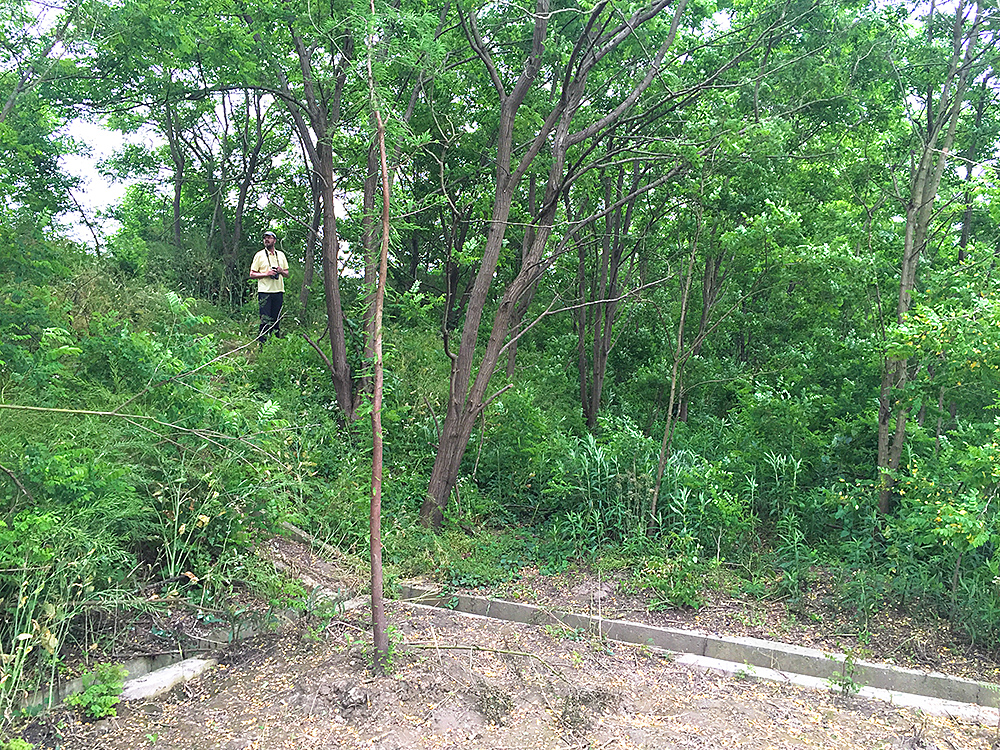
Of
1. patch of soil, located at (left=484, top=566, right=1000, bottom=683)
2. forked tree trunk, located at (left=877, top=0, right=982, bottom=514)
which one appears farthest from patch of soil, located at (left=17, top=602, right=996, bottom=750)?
forked tree trunk, located at (left=877, top=0, right=982, bottom=514)

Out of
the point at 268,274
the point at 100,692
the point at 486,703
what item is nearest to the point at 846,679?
the point at 486,703

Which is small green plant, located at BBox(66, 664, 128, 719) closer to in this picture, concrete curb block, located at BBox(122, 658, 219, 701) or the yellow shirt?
concrete curb block, located at BBox(122, 658, 219, 701)

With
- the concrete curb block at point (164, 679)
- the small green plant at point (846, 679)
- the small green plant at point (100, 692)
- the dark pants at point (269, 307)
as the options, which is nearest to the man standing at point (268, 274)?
the dark pants at point (269, 307)

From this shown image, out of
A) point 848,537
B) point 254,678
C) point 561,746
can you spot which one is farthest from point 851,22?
point 254,678

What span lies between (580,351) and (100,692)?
6075mm

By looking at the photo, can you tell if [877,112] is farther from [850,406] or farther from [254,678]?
[254,678]

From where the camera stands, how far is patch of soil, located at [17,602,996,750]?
3.27 metres

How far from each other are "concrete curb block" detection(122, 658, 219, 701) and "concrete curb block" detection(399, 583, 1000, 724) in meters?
1.65

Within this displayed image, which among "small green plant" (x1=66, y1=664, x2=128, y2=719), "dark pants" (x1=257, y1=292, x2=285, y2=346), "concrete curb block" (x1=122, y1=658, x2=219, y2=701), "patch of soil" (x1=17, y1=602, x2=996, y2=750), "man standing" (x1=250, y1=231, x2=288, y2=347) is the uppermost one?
"man standing" (x1=250, y1=231, x2=288, y2=347)

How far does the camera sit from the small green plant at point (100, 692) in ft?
10.2

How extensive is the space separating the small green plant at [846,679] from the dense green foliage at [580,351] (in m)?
0.52

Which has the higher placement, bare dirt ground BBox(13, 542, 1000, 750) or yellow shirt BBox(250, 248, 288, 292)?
yellow shirt BBox(250, 248, 288, 292)

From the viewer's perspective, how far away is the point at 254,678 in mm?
3711

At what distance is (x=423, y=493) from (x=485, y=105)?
5.07 m
